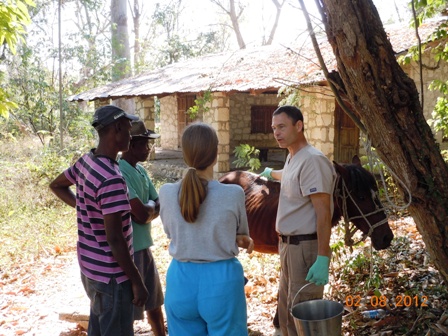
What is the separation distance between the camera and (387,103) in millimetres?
2994

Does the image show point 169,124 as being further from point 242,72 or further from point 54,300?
point 54,300

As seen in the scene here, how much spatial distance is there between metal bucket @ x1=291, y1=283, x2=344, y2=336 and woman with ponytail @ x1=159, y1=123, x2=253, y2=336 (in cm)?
36

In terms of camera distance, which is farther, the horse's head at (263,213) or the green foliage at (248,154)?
the green foliage at (248,154)

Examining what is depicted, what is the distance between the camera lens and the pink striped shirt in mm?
2703

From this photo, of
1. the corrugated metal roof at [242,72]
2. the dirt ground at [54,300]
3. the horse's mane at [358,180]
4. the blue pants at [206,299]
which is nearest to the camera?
the blue pants at [206,299]

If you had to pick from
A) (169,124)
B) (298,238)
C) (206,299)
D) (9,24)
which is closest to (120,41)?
(169,124)

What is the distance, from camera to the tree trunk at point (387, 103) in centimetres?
294

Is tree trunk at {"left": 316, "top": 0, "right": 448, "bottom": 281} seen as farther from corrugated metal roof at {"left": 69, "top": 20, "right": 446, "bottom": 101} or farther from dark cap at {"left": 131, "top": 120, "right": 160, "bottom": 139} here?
corrugated metal roof at {"left": 69, "top": 20, "right": 446, "bottom": 101}

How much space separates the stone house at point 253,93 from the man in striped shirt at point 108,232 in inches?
97.8

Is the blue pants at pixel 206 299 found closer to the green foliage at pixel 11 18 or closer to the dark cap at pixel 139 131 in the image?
the dark cap at pixel 139 131

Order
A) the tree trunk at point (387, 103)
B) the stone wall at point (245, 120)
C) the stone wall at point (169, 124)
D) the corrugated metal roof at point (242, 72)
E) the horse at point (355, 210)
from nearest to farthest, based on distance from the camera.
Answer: the tree trunk at point (387, 103), the horse at point (355, 210), the corrugated metal roof at point (242, 72), the stone wall at point (245, 120), the stone wall at point (169, 124)

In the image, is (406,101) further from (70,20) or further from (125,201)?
(70,20)

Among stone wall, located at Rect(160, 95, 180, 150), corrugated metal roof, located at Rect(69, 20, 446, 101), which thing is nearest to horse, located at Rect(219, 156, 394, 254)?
corrugated metal roof, located at Rect(69, 20, 446, 101)

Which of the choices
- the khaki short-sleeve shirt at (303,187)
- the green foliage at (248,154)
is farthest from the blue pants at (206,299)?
the green foliage at (248,154)
